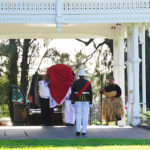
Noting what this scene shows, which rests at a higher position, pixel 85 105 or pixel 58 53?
pixel 58 53

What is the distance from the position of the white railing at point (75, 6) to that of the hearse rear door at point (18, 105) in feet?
17.4

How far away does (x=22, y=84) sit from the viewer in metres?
29.4

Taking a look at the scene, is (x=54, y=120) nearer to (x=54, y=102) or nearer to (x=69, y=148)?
(x=54, y=102)

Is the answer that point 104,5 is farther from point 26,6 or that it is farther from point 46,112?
point 46,112

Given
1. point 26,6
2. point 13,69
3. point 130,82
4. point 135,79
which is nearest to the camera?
point 26,6

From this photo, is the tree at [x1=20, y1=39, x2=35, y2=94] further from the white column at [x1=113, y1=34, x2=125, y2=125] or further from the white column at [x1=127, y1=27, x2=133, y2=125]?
the white column at [x1=127, y1=27, x2=133, y2=125]

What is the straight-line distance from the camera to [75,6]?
49.3ft

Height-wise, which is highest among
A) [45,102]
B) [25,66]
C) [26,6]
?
[26,6]

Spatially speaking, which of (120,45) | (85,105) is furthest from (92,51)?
(85,105)

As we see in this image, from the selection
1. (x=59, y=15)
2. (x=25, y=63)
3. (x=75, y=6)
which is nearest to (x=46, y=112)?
(x=59, y=15)

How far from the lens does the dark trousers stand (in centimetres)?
1559

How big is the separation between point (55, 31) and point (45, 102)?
4.16 meters

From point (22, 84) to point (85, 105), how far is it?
16915 mm

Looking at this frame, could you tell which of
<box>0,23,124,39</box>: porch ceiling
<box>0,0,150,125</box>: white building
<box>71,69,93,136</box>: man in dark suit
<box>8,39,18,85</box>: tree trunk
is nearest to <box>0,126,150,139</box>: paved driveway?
<box>71,69,93,136</box>: man in dark suit
